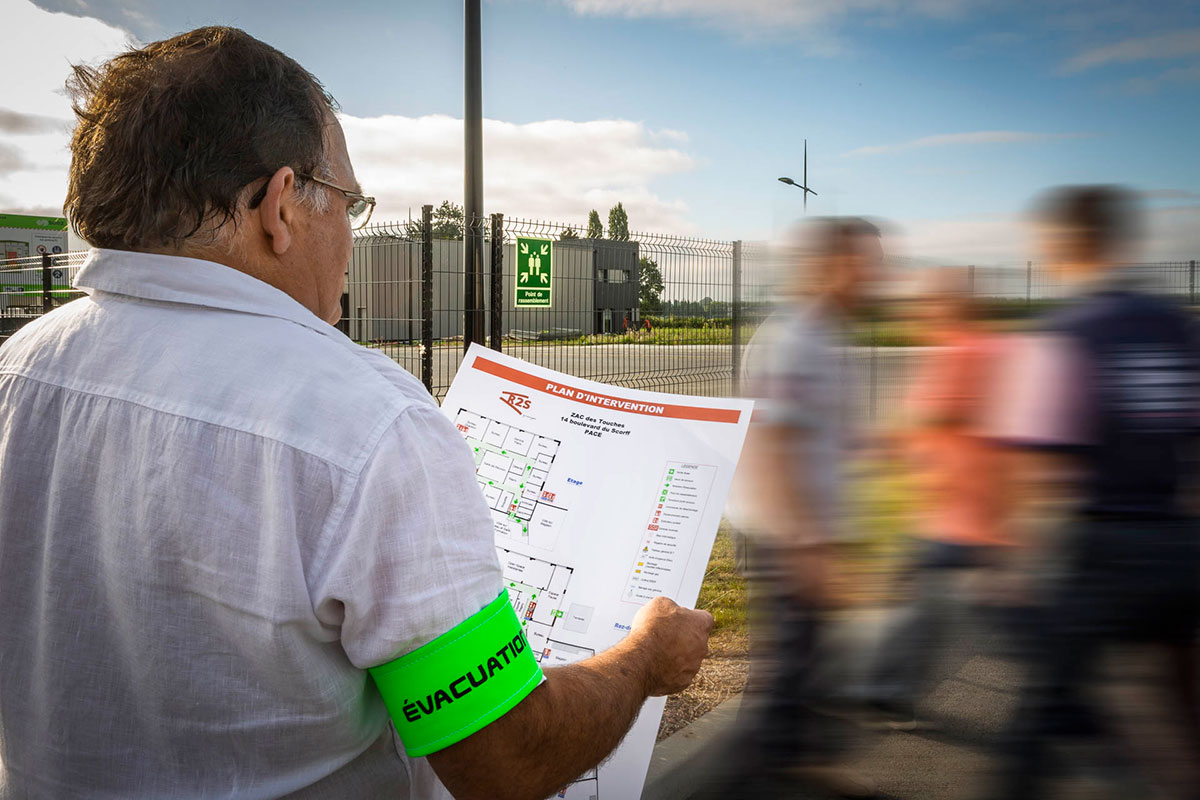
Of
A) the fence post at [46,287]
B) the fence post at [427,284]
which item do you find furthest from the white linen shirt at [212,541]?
the fence post at [46,287]

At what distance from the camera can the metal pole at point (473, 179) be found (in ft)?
14.1

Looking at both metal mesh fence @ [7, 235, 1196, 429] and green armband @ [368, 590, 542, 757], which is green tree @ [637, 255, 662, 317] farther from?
green armband @ [368, 590, 542, 757]

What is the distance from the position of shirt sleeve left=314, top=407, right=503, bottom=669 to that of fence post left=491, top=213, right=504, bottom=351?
16.5 feet

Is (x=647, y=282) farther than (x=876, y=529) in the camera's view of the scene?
Yes

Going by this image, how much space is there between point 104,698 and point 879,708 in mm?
907

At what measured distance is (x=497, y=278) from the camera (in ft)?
19.1

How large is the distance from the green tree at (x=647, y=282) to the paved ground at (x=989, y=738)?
5008mm

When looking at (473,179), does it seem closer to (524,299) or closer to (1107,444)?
(524,299)

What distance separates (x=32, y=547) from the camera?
33.0 inches

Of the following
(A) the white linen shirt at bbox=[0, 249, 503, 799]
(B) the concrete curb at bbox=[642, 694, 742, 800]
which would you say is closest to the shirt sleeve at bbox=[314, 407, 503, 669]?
(A) the white linen shirt at bbox=[0, 249, 503, 799]

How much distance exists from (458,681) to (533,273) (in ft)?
17.8

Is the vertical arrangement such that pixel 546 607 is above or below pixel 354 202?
below

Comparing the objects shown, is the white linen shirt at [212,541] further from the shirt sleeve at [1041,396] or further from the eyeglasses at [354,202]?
the shirt sleeve at [1041,396]

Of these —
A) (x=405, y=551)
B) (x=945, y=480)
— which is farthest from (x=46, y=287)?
(x=945, y=480)
